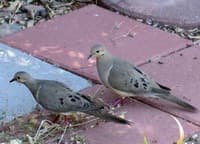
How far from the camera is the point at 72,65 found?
19.1 ft

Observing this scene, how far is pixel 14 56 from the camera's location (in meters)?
5.93

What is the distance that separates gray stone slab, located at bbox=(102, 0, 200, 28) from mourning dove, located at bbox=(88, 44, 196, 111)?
151 cm

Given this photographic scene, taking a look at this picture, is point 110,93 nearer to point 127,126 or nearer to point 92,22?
point 127,126

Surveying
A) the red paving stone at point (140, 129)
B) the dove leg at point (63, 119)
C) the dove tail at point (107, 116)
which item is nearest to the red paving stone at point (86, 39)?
the red paving stone at point (140, 129)

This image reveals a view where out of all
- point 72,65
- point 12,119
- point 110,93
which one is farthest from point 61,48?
point 12,119

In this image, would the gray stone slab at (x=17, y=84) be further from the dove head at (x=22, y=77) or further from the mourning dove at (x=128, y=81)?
the mourning dove at (x=128, y=81)

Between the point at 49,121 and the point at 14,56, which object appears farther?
the point at 14,56

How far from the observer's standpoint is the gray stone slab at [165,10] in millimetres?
6695

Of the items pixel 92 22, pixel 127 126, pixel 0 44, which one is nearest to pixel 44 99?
pixel 127 126

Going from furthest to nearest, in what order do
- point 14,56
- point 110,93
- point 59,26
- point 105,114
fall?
point 59,26 → point 14,56 → point 110,93 → point 105,114

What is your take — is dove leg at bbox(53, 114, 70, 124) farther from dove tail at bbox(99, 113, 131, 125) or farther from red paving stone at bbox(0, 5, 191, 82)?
red paving stone at bbox(0, 5, 191, 82)

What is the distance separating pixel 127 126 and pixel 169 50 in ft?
4.24

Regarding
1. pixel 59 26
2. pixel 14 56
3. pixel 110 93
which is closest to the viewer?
pixel 110 93

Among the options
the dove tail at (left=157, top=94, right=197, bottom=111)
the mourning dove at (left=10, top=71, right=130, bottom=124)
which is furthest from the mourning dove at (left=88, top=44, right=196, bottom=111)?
the mourning dove at (left=10, top=71, right=130, bottom=124)
